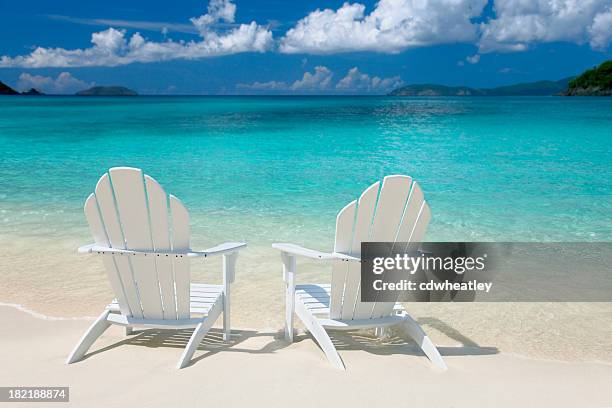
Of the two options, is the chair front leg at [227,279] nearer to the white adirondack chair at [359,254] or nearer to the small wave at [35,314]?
the white adirondack chair at [359,254]

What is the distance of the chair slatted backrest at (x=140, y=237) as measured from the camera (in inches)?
128

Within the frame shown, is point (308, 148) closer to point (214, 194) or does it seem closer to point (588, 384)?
point (214, 194)

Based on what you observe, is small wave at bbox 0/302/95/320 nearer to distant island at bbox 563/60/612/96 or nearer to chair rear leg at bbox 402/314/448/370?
chair rear leg at bbox 402/314/448/370

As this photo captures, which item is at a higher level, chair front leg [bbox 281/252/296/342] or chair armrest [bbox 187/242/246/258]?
chair armrest [bbox 187/242/246/258]

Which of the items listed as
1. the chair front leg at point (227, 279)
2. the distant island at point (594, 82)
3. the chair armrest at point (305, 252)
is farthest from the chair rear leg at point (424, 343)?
the distant island at point (594, 82)

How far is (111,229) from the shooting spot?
10.8ft

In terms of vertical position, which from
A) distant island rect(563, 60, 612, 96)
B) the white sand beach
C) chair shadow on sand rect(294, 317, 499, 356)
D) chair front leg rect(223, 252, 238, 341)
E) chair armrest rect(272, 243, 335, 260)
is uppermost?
distant island rect(563, 60, 612, 96)

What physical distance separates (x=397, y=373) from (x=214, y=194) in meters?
7.04

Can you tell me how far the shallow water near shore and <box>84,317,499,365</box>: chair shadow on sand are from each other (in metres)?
0.33

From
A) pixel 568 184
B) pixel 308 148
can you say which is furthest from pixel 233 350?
pixel 308 148

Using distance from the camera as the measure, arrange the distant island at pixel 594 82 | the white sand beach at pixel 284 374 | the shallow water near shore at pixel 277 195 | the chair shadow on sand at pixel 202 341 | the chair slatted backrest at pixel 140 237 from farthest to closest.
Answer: the distant island at pixel 594 82 → the shallow water near shore at pixel 277 195 → the chair shadow on sand at pixel 202 341 → the chair slatted backrest at pixel 140 237 → the white sand beach at pixel 284 374

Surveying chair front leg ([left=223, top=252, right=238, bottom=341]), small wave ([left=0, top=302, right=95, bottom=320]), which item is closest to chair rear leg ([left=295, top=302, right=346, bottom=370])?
chair front leg ([left=223, top=252, right=238, bottom=341])

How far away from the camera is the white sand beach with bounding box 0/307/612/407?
299 cm

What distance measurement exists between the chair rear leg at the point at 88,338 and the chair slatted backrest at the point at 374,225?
1.43 m
